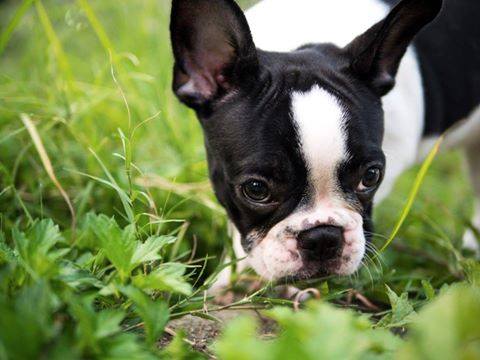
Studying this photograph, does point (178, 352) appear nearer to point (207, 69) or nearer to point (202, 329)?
point (202, 329)

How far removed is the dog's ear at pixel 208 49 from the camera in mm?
2520

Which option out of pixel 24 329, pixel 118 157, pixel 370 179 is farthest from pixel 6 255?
pixel 118 157

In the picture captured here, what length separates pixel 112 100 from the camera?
414 cm

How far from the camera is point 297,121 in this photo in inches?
93.2

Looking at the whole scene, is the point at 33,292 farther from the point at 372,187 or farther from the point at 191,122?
the point at 191,122

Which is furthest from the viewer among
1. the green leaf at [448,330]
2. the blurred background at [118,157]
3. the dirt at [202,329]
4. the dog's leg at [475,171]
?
the dog's leg at [475,171]

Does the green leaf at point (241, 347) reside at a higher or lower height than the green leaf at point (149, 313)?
higher

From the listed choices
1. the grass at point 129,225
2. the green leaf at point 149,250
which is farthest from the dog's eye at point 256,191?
the green leaf at point 149,250

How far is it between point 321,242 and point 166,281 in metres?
0.75

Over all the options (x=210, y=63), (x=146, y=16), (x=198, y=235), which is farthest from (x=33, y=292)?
(x=146, y=16)

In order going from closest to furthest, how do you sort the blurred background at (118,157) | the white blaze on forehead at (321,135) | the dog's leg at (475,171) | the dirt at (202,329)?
the dirt at (202,329), the white blaze on forehead at (321,135), the blurred background at (118,157), the dog's leg at (475,171)

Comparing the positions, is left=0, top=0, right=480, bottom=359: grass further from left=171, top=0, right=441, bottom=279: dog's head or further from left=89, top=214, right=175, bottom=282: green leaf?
left=171, top=0, right=441, bottom=279: dog's head

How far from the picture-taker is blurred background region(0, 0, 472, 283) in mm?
3012

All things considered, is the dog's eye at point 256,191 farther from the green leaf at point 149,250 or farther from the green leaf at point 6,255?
the green leaf at point 6,255
